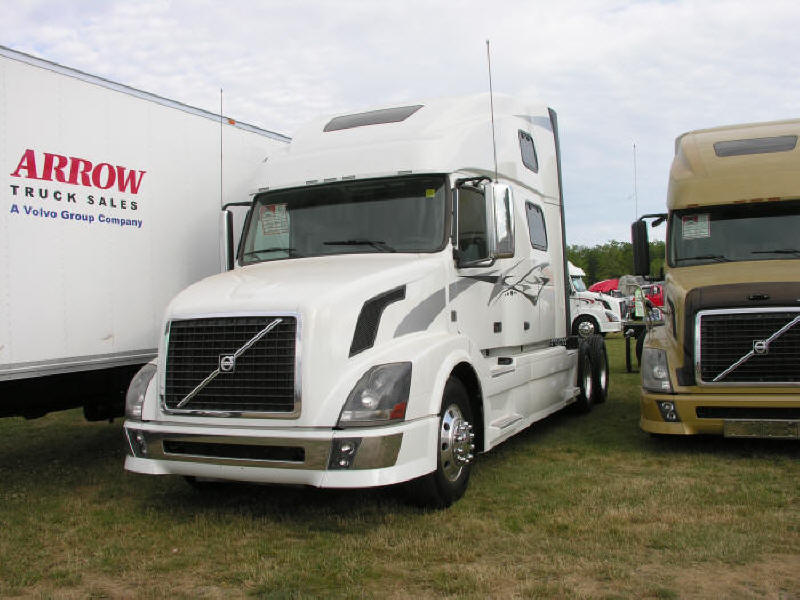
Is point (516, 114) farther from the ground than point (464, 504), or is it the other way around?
point (516, 114)

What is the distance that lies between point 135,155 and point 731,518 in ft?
18.5

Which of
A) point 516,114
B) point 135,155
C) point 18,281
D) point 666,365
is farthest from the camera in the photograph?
point 516,114

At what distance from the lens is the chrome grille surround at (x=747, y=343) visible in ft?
23.1

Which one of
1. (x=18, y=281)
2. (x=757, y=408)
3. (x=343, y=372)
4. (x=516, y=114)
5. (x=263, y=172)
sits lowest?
(x=757, y=408)

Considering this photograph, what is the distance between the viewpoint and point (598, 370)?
36.9 ft

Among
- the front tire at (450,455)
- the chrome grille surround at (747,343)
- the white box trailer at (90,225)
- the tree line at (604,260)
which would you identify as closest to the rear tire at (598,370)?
the chrome grille surround at (747,343)

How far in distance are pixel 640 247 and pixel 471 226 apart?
322 centimetres

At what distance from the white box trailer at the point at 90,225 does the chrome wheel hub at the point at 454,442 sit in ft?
9.47

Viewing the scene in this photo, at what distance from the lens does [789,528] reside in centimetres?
518

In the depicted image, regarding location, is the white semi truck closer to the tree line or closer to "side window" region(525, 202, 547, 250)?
"side window" region(525, 202, 547, 250)

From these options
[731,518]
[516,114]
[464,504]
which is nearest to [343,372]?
[464,504]

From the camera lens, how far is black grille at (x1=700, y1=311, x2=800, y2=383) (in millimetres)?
7035

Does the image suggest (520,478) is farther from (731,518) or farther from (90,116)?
(90,116)

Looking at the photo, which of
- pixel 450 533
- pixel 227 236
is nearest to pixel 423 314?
pixel 450 533
